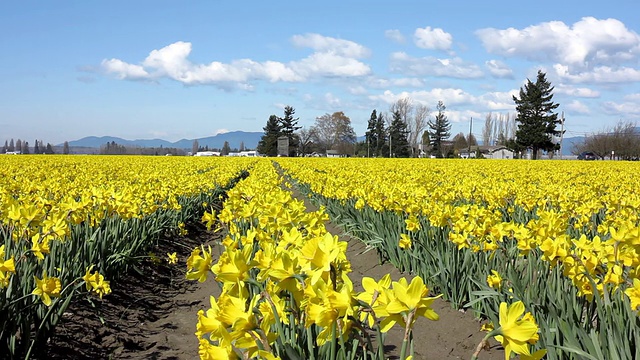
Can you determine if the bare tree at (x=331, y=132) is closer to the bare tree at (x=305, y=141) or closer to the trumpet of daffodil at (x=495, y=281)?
the bare tree at (x=305, y=141)

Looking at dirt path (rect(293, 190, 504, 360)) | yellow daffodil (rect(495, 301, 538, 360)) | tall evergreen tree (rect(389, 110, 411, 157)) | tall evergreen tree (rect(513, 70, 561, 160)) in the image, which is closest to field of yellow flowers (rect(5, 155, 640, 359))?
yellow daffodil (rect(495, 301, 538, 360))

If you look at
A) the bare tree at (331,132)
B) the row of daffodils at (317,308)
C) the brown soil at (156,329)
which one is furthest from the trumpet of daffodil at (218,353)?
the bare tree at (331,132)

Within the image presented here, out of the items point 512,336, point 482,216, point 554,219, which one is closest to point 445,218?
point 482,216

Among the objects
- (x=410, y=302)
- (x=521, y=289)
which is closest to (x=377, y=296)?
(x=410, y=302)

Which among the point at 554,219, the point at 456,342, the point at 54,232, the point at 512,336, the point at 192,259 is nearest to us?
the point at 512,336

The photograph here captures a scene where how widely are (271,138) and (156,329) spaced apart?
3127 inches

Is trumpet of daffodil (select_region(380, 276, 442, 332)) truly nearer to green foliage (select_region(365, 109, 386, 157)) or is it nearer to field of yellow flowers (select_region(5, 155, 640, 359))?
field of yellow flowers (select_region(5, 155, 640, 359))

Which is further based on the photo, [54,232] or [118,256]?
[118,256]

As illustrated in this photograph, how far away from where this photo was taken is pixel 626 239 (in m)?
2.48

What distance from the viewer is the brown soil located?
154 inches

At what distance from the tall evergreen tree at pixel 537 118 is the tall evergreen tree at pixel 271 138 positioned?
120 ft

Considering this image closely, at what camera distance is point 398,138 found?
81750 millimetres

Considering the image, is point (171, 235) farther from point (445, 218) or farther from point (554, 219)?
point (554, 219)

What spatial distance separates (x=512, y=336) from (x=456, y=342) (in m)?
3.00
